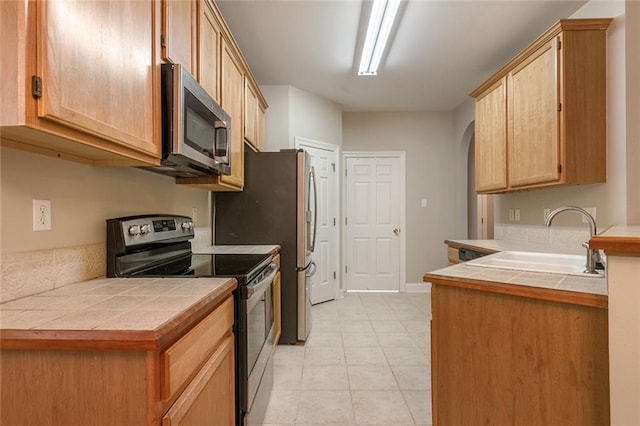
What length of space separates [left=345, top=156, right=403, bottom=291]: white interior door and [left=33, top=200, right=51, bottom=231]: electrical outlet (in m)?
3.82

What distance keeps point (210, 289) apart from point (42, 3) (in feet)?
2.92

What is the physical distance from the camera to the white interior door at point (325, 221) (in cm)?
394

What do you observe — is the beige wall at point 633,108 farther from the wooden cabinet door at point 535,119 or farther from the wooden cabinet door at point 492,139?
the wooden cabinet door at point 492,139

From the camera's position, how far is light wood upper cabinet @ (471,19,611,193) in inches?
81.2

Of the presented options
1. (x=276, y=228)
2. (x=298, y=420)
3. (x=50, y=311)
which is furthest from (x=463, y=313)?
(x=276, y=228)

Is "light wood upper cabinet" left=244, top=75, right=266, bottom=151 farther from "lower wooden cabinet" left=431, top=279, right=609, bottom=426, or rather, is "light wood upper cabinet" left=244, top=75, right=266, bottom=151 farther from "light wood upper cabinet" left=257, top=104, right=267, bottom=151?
"lower wooden cabinet" left=431, top=279, right=609, bottom=426

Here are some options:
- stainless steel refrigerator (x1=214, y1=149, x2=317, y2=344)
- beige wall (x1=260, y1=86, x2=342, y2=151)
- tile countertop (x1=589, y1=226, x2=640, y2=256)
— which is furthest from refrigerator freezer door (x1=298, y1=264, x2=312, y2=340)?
tile countertop (x1=589, y1=226, x2=640, y2=256)

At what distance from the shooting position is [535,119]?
2.33 metres

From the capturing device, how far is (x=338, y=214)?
4285mm

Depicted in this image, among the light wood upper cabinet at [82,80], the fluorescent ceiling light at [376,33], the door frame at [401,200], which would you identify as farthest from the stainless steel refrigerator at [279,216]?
the door frame at [401,200]

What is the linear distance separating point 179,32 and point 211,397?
1.50 metres

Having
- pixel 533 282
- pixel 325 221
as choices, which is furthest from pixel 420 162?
pixel 533 282

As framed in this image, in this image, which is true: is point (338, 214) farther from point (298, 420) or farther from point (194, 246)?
point (298, 420)

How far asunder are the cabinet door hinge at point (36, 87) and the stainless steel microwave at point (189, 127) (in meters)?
0.54
